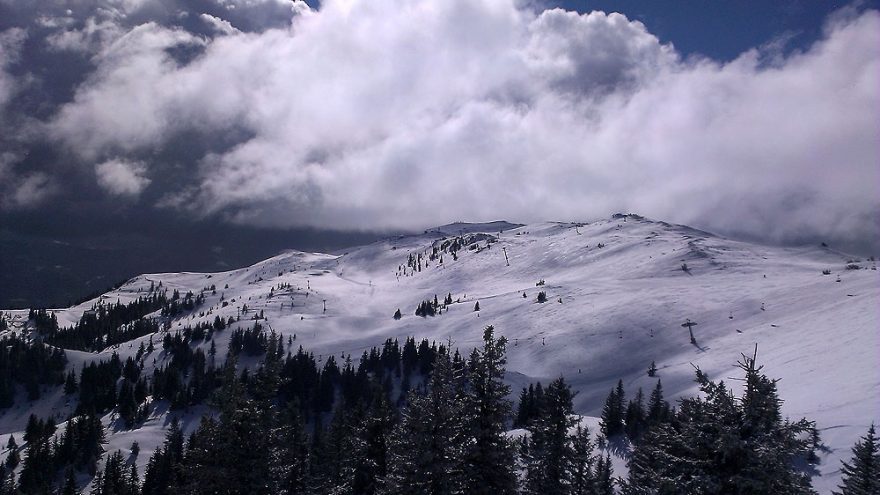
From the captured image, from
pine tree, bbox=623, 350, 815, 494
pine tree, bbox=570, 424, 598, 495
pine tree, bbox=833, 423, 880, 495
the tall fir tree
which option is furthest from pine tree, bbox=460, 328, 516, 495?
pine tree, bbox=833, 423, 880, 495

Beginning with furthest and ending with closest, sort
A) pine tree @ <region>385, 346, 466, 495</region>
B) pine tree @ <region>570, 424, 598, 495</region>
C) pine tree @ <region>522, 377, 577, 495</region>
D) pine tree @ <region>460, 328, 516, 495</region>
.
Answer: pine tree @ <region>570, 424, 598, 495</region>, pine tree @ <region>522, 377, 577, 495</region>, pine tree @ <region>460, 328, 516, 495</region>, pine tree @ <region>385, 346, 466, 495</region>

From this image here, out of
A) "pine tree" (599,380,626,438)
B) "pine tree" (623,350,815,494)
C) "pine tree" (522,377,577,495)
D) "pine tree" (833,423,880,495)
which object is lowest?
"pine tree" (599,380,626,438)

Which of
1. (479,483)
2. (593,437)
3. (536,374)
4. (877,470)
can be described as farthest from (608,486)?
(536,374)

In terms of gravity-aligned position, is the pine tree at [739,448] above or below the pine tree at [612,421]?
above

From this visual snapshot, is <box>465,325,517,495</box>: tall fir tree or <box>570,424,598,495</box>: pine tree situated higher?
<box>465,325,517,495</box>: tall fir tree

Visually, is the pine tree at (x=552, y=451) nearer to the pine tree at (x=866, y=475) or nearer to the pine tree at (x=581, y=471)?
the pine tree at (x=581, y=471)

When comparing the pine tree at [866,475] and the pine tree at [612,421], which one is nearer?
the pine tree at [866,475]

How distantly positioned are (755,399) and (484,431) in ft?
36.9

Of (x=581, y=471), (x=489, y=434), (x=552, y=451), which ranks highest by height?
(x=489, y=434)

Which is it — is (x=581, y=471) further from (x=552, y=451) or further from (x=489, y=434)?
(x=489, y=434)

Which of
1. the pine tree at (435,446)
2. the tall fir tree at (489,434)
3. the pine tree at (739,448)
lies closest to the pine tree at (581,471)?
the tall fir tree at (489,434)

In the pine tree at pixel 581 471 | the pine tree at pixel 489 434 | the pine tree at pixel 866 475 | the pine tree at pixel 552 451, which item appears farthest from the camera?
the pine tree at pixel 866 475

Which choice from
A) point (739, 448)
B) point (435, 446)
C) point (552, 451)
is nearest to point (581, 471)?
point (552, 451)

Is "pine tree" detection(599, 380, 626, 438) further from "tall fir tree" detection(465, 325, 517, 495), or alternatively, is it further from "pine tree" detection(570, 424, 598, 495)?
"tall fir tree" detection(465, 325, 517, 495)
